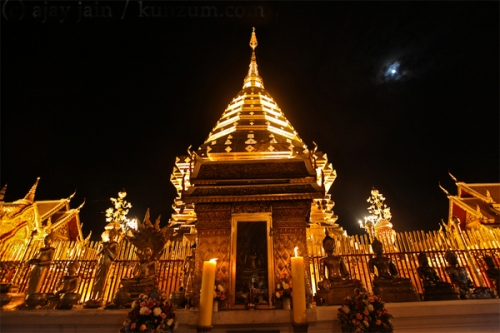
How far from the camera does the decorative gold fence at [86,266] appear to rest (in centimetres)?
667

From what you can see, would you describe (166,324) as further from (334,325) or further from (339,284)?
(339,284)

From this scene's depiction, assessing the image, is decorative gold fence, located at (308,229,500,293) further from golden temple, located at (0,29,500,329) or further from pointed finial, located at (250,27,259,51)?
pointed finial, located at (250,27,259,51)

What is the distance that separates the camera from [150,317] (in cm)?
415

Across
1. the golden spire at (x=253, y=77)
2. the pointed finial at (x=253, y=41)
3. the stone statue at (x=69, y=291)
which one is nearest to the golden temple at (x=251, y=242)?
the stone statue at (x=69, y=291)

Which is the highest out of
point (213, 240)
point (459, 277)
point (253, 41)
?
point (253, 41)

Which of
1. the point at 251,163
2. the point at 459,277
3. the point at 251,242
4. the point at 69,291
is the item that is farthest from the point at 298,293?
the point at 69,291

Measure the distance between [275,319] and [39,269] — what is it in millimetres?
4620

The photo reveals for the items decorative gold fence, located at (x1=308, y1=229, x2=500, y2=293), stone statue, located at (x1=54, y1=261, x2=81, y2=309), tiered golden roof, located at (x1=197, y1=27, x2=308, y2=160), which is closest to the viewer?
stone statue, located at (x1=54, y1=261, x2=81, y2=309)

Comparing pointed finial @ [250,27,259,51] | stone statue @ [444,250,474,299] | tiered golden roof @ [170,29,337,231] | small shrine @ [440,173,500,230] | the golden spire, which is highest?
pointed finial @ [250,27,259,51]

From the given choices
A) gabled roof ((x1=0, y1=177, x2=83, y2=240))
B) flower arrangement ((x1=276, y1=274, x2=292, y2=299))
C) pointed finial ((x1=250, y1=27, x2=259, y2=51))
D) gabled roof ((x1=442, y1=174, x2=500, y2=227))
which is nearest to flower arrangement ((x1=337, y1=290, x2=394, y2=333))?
flower arrangement ((x1=276, y1=274, x2=292, y2=299))

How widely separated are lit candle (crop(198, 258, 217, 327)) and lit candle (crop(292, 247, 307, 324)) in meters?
1.12

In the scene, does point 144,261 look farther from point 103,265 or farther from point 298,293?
point 298,293

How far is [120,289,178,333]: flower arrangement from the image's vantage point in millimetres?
4090

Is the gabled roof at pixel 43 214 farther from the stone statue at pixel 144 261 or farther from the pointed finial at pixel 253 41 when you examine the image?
the pointed finial at pixel 253 41
